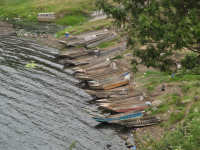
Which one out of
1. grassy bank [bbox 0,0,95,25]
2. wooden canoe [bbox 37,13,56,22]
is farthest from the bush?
wooden canoe [bbox 37,13,56,22]

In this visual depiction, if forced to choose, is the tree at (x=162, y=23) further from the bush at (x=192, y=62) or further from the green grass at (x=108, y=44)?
the green grass at (x=108, y=44)

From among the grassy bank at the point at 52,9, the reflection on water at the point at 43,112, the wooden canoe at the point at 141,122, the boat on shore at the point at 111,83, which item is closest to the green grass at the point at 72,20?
the grassy bank at the point at 52,9

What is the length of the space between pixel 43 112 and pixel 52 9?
2405 inches

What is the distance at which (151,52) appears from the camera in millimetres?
21203

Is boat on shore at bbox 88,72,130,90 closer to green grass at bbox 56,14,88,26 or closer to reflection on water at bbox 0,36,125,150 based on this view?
reflection on water at bbox 0,36,125,150

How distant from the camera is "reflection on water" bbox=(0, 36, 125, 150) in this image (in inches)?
1075

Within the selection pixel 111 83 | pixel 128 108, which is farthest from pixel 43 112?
pixel 111 83

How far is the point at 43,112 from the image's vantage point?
32.4 metres

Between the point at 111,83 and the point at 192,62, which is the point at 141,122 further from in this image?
the point at 192,62

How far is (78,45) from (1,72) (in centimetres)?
1768

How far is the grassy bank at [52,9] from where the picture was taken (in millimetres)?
83125

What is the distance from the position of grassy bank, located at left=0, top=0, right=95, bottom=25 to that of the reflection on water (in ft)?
121

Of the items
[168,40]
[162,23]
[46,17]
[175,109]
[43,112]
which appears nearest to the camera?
[168,40]

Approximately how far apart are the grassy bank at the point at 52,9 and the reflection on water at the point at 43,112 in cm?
3679
